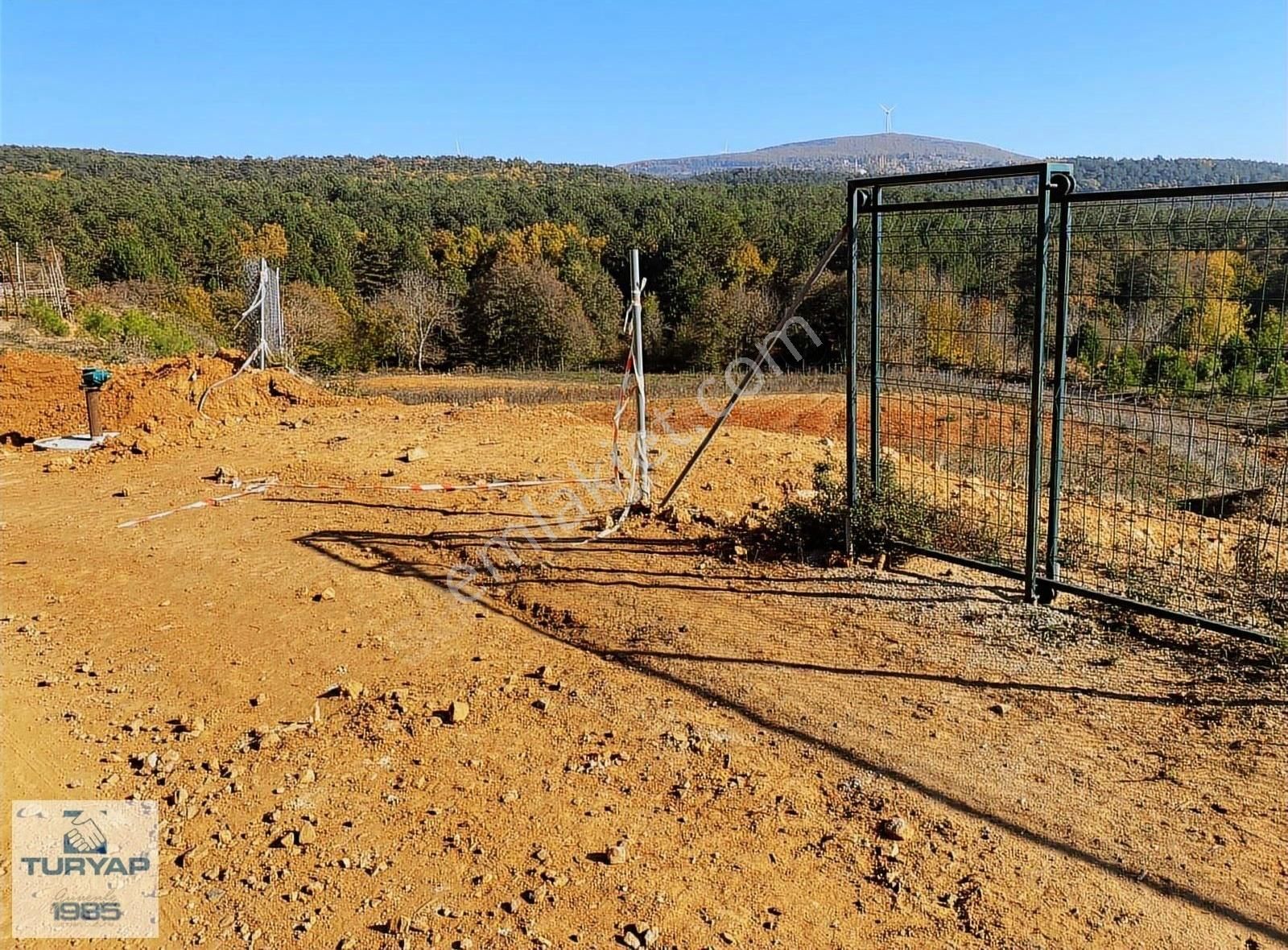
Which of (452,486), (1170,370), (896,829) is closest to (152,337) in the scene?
(452,486)

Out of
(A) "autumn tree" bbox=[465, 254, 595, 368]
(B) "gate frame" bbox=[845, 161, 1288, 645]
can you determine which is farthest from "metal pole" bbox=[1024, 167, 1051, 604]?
(A) "autumn tree" bbox=[465, 254, 595, 368]

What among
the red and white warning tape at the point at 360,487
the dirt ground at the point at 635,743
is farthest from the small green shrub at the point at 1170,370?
the red and white warning tape at the point at 360,487

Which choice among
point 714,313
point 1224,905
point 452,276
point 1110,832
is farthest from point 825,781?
point 452,276

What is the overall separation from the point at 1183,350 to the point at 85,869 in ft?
18.4

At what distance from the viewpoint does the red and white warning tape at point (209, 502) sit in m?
8.21

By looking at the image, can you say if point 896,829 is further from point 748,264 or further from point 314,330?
point 748,264

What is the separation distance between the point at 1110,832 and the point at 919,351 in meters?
4.02

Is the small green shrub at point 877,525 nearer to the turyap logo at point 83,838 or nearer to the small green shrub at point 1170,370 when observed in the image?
the small green shrub at point 1170,370

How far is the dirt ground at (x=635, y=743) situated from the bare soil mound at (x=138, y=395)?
5.32 metres

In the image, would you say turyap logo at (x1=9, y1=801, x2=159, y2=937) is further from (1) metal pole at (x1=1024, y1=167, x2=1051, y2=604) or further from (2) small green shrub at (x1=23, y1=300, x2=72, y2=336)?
(2) small green shrub at (x1=23, y1=300, x2=72, y2=336)

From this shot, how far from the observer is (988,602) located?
17.8ft

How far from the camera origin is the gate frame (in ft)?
15.3

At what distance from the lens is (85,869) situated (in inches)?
138

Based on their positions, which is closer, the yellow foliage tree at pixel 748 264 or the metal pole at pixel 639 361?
the metal pole at pixel 639 361
